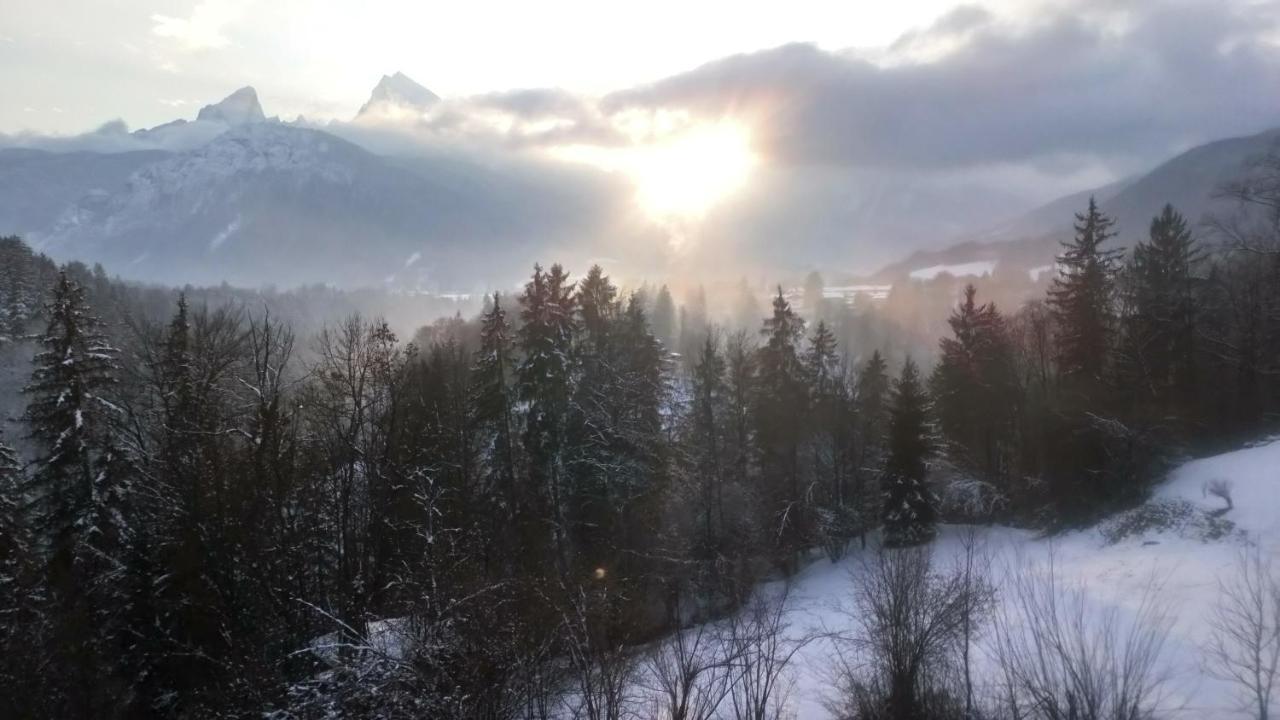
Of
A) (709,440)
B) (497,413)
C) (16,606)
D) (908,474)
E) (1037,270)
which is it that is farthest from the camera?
(1037,270)

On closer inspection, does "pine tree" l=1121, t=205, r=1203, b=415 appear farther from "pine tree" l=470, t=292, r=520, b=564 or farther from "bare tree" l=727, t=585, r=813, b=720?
"pine tree" l=470, t=292, r=520, b=564

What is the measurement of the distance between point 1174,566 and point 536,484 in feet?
69.3

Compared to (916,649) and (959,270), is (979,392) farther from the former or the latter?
(959,270)

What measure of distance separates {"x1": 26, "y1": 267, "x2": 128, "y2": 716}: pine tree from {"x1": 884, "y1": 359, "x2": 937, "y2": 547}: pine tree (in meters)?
29.6

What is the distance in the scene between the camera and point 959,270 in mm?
171125

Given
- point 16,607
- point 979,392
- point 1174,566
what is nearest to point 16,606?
point 16,607

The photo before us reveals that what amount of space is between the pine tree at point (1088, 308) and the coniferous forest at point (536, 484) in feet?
0.58

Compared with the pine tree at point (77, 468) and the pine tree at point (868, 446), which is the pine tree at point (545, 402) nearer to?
the pine tree at point (77, 468)

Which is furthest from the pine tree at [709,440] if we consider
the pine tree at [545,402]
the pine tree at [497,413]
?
the pine tree at [497,413]

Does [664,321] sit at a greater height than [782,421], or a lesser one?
greater

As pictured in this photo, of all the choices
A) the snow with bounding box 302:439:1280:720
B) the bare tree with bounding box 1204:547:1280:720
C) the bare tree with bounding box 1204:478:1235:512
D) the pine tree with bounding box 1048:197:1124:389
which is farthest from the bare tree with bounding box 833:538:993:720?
the pine tree with bounding box 1048:197:1124:389

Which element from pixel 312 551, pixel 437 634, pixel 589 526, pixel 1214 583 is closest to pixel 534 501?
pixel 589 526

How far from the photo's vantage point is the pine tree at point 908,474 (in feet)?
106

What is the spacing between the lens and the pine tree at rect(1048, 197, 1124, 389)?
33469mm
